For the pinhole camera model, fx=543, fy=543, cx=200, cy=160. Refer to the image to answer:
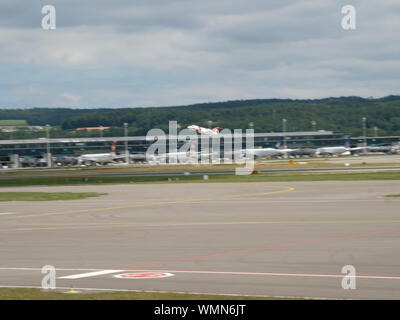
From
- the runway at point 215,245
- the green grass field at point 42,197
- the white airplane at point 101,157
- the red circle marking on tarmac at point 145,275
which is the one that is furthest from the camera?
the white airplane at point 101,157

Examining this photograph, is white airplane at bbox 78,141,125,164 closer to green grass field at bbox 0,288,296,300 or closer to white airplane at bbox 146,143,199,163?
white airplane at bbox 146,143,199,163

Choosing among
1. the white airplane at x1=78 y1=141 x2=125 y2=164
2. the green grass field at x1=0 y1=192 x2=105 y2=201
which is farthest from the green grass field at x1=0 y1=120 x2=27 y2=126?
the green grass field at x1=0 y1=192 x2=105 y2=201

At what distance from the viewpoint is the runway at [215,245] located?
14.5 meters

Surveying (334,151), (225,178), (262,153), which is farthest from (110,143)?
(225,178)

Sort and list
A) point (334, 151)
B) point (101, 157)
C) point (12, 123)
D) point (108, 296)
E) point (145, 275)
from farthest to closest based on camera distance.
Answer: point (12, 123) < point (334, 151) < point (101, 157) < point (145, 275) < point (108, 296)

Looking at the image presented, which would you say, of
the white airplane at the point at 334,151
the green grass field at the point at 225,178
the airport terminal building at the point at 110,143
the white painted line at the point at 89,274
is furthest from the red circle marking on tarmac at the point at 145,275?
the white airplane at the point at 334,151

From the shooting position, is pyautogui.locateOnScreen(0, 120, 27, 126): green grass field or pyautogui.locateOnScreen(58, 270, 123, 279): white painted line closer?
pyautogui.locateOnScreen(58, 270, 123, 279): white painted line

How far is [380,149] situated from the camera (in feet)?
420

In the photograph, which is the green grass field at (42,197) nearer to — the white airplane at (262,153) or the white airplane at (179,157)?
the white airplane at (179,157)

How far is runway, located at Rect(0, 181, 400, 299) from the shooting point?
569 inches

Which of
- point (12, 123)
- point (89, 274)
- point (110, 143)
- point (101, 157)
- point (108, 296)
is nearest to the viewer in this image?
point (108, 296)

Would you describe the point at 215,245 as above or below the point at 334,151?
below

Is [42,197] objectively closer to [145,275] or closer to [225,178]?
[225,178]

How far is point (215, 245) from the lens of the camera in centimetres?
2055
